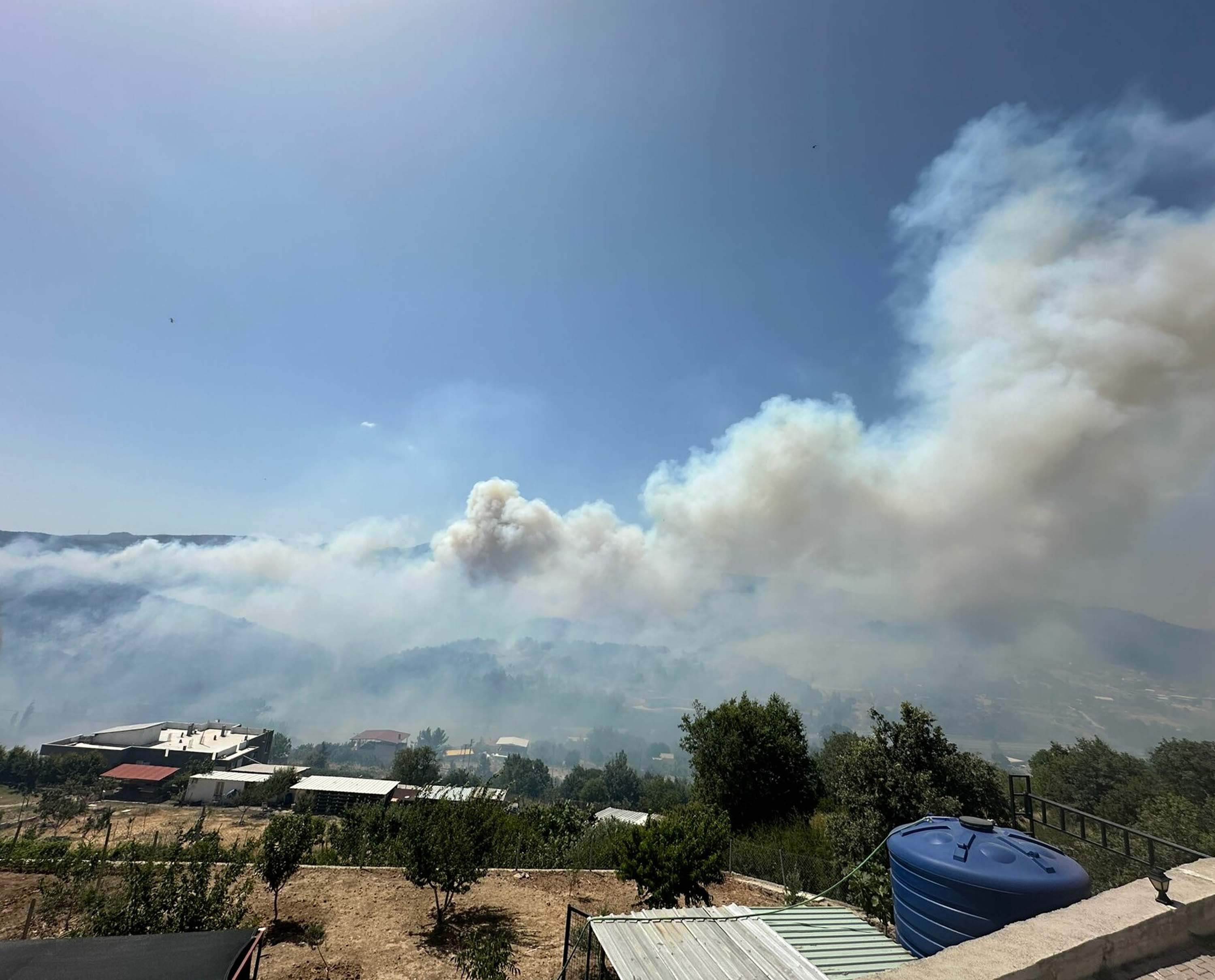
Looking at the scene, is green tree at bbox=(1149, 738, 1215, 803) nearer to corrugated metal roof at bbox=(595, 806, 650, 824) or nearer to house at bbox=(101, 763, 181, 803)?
corrugated metal roof at bbox=(595, 806, 650, 824)

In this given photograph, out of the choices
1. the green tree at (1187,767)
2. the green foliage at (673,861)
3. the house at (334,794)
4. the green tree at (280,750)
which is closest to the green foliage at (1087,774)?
the green tree at (1187,767)

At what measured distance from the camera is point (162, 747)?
8488cm

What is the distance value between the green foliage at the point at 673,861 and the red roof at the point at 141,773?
269 feet

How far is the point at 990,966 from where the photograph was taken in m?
4.27

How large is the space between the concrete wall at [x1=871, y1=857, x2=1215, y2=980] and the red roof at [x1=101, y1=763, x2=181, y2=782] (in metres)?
90.5

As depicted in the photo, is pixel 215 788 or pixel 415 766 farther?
pixel 415 766

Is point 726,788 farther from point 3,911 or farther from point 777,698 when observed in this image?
point 3,911

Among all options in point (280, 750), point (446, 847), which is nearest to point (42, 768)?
point (280, 750)

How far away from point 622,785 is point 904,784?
125497 mm

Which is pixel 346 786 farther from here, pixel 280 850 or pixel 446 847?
pixel 446 847

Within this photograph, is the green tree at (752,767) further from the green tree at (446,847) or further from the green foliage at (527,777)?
the green foliage at (527,777)

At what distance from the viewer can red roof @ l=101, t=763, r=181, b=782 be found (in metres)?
67.4

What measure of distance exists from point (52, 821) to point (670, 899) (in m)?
57.9

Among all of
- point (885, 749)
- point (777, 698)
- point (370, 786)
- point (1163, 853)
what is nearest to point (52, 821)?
point (370, 786)
